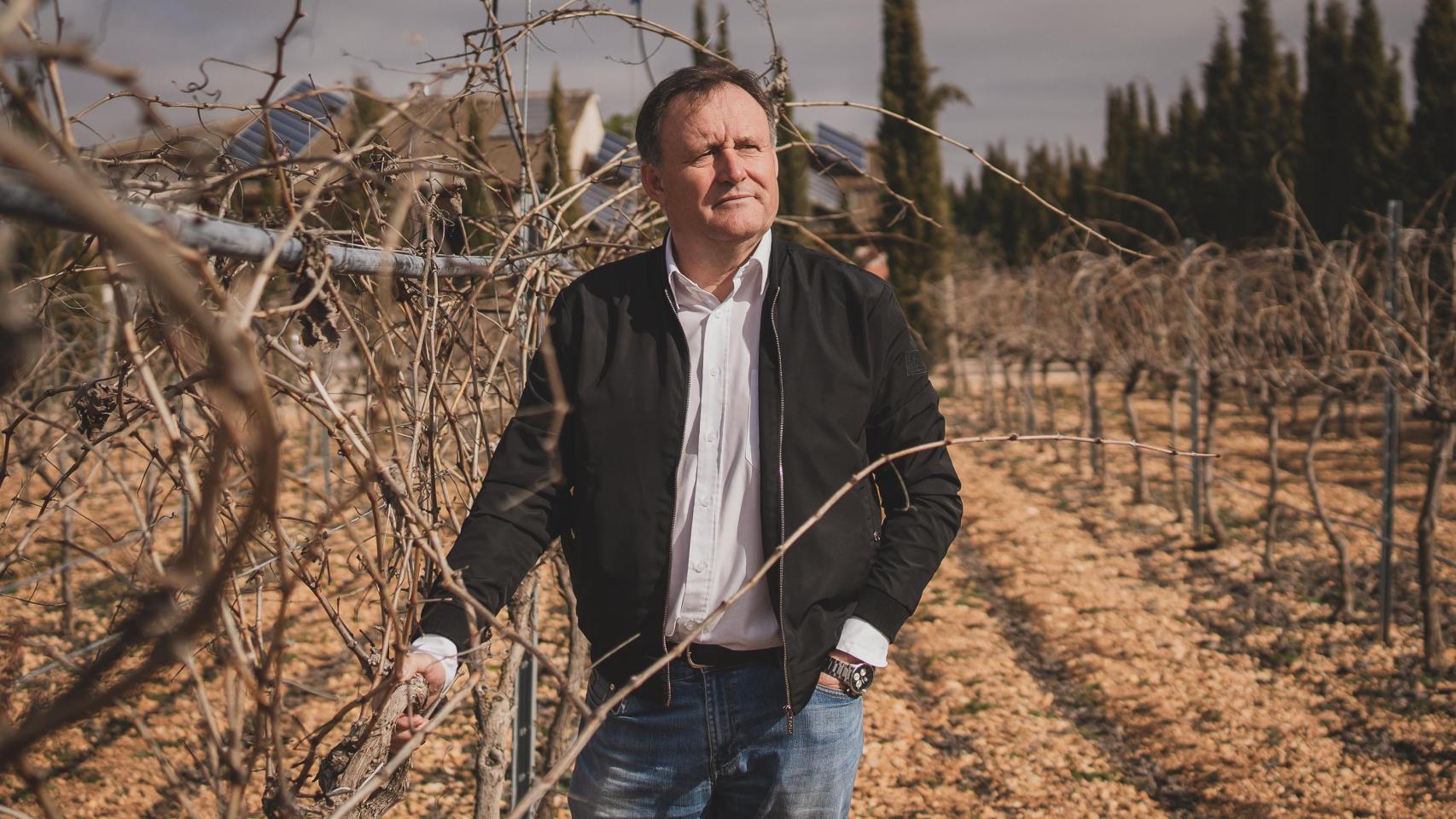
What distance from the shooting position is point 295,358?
125 centimetres

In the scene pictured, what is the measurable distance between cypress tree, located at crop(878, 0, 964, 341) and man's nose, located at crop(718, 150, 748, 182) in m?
18.3

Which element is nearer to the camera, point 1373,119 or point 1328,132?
point 1373,119

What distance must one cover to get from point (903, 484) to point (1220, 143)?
25516 millimetres

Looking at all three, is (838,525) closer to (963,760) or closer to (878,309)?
(878,309)

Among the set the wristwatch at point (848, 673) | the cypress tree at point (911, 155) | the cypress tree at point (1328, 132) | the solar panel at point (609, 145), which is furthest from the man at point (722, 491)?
the cypress tree at point (1328, 132)

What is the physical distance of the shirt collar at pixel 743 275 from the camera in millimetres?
1834

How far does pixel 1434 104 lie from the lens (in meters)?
17.4

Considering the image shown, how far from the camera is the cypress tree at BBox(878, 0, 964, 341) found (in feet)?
67.0

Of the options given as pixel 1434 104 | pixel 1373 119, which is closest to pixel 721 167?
pixel 1434 104

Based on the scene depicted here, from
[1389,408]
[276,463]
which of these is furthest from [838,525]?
[1389,408]

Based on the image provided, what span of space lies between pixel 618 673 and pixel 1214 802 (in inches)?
123

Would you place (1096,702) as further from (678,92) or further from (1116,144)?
(1116,144)

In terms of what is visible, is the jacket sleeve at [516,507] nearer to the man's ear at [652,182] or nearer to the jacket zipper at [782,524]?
the man's ear at [652,182]

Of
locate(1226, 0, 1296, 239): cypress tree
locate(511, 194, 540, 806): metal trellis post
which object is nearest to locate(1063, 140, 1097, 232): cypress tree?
locate(1226, 0, 1296, 239): cypress tree
